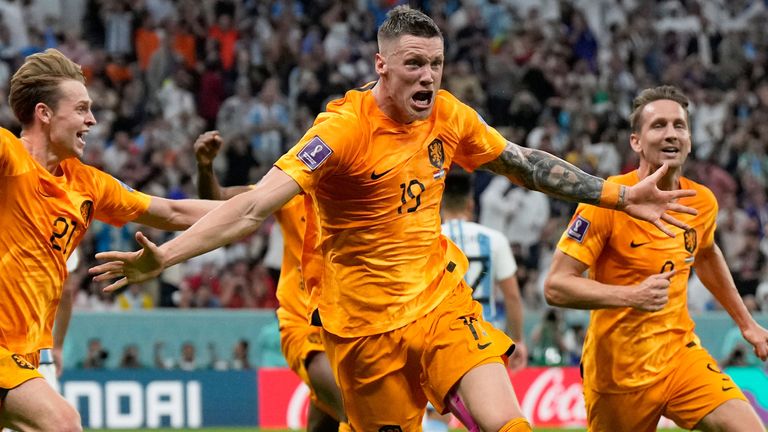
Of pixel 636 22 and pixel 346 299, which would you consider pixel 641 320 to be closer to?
pixel 346 299

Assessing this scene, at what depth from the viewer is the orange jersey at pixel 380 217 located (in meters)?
6.45

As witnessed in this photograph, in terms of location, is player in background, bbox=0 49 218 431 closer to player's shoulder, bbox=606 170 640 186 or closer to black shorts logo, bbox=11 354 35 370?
black shorts logo, bbox=11 354 35 370

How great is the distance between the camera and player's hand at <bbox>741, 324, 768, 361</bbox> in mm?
7965

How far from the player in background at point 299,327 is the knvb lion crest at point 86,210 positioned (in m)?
1.29

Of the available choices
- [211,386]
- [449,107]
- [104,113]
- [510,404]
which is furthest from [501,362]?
[104,113]

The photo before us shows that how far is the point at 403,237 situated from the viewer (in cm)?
654

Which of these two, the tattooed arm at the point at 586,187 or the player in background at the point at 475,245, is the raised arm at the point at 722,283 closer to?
the tattooed arm at the point at 586,187

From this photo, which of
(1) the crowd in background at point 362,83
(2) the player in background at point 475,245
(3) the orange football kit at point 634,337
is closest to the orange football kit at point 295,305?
(2) the player in background at point 475,245

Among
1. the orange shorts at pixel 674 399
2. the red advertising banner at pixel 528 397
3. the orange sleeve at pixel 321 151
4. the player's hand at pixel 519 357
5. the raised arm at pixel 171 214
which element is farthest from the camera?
the red advertising banner at pixel 528 397

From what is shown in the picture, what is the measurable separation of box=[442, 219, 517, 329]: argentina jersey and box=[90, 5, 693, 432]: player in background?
Result: 10.0ft

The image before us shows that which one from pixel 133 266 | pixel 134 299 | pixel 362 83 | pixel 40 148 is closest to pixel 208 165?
pixel 40 148

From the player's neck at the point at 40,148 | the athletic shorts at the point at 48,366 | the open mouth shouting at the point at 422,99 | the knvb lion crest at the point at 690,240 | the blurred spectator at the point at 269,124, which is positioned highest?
the blurred spectator at the point at 269,124

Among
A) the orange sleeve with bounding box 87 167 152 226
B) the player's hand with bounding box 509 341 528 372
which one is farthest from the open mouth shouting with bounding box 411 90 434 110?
the player's hand with bounding box 509 341 528 372

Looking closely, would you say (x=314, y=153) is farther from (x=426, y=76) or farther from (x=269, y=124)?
(x=269, y=124)
